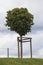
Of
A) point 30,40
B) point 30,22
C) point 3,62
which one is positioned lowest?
point 3,62

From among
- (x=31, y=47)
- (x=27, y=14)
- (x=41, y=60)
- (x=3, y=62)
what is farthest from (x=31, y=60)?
(x=27, y=14)

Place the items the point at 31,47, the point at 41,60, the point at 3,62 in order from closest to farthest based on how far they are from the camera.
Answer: the point at 3,62
the point at 41,60
the point at 31,47

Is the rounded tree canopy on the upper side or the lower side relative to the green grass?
upper

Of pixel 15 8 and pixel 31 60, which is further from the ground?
pixel 15 8

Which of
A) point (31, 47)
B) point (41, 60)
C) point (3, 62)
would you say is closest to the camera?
point (3, 62)

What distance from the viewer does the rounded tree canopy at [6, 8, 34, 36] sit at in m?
42.6

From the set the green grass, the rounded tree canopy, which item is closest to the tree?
the rounded tree canopy

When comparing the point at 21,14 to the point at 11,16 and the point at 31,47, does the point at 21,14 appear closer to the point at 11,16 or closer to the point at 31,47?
the point at 11,16

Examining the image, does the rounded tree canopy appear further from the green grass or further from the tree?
the green grass

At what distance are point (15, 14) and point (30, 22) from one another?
2.69 m

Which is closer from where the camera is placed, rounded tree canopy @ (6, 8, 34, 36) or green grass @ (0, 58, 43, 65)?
green grass @ (0, 58, 43, 65)

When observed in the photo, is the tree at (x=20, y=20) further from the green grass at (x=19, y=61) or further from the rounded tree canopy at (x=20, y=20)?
the green grass at (x=19, y=61)

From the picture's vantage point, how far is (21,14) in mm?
42531

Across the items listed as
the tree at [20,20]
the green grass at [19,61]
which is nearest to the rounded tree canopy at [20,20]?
the tree at [20,20]
